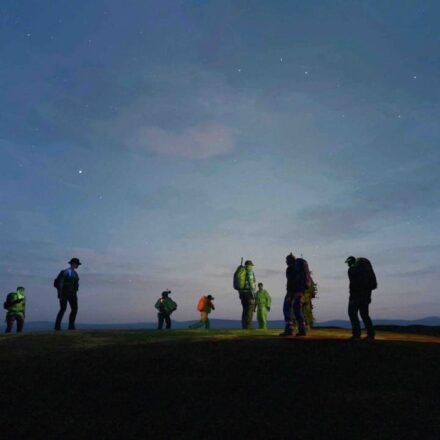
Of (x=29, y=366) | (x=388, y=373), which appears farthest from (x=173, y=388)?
(x=388, y=373)

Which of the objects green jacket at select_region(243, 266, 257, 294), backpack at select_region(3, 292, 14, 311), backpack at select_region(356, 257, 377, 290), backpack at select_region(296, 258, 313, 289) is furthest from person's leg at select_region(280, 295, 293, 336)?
backpack at select_region(3, 292, 14, 311)

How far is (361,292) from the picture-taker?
1028 cm

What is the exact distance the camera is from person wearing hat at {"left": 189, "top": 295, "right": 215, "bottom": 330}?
18.4 m

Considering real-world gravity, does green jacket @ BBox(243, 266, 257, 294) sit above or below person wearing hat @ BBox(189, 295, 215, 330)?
above

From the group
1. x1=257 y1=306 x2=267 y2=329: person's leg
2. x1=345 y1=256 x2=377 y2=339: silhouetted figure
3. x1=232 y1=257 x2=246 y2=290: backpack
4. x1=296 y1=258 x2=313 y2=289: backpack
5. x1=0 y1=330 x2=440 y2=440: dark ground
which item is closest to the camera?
x1=0 y1=330 x2=440 y2=440: dark ground

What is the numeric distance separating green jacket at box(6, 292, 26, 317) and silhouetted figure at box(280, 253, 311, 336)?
34.1ft

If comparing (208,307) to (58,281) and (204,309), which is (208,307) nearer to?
(204,309)

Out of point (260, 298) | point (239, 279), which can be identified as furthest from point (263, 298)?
point (239, 279)

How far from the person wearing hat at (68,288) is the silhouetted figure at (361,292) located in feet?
28.1

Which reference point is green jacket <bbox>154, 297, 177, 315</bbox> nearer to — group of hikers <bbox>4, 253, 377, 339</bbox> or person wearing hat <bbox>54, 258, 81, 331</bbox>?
group of hikers <bbox>4, 253, 377, 339</bbox>

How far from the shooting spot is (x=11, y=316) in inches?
611

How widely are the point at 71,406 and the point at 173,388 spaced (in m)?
1.48

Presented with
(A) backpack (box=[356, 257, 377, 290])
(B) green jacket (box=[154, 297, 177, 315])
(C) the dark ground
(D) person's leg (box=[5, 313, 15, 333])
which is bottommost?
(C) the dark ground

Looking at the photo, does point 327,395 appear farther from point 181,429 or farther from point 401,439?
point 181,429
